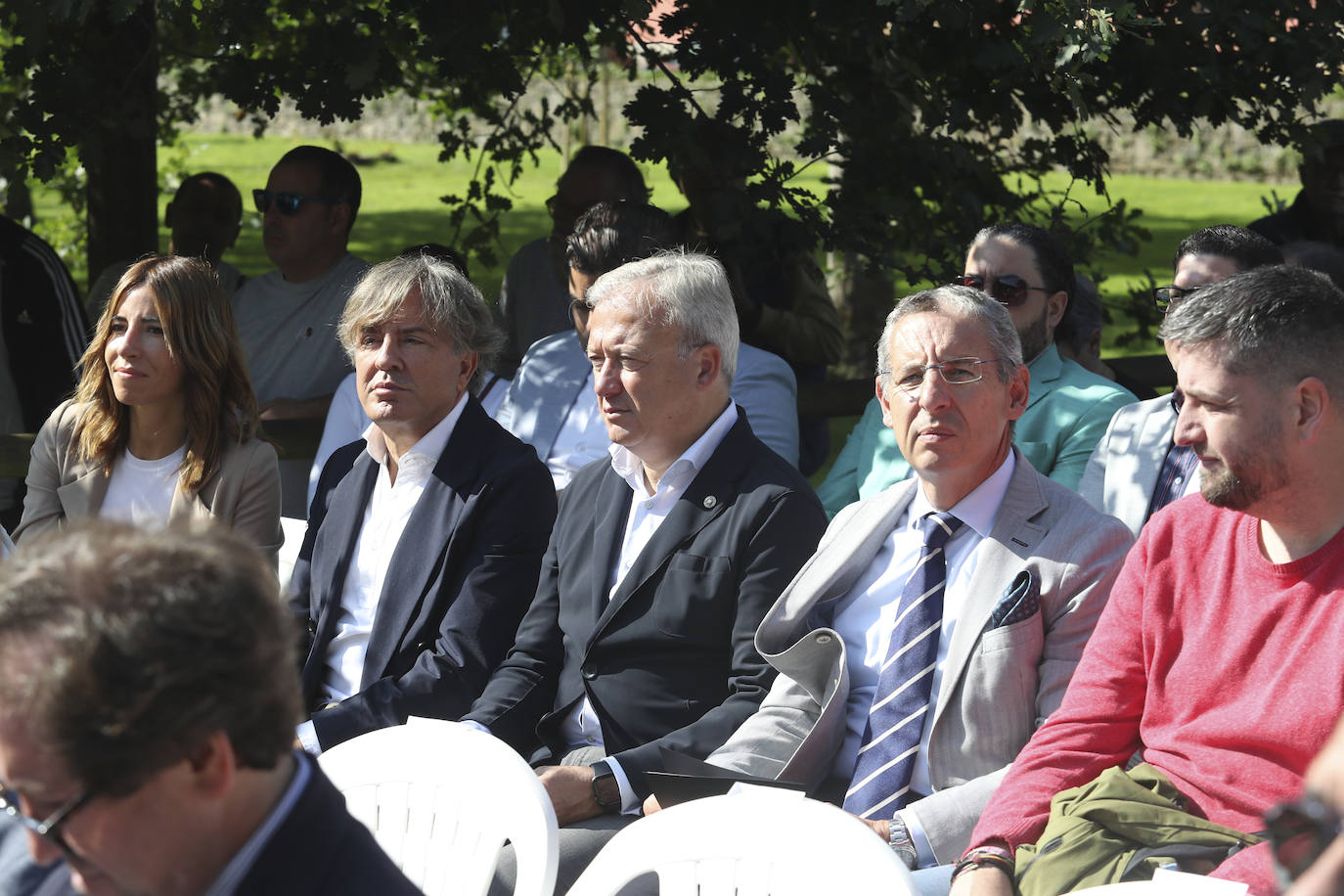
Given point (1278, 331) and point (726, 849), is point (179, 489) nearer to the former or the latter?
point (726, 849)

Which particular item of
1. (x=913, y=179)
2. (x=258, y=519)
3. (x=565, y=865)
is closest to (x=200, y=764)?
(x=565, y=865)

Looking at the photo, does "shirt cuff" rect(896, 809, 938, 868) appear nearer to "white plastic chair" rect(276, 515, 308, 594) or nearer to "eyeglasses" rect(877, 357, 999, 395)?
"eyeglasses" rect(877, 357, 999, 395)

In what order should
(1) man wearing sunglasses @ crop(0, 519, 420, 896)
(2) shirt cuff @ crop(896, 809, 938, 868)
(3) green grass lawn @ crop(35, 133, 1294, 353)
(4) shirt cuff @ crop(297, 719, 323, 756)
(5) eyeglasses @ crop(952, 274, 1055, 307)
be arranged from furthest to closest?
(3) green grass lawn @ crop(35, 133, 1294, 353) < (5) eyeglasses @ crop(952, 274, 1055, 307) < (4) shirt cuff @ crop(297, 719, 323, 756) < (2) shirt cuff @ crop(896, 809, 938, 868) < (1) man wearing sunglasses @ crop(0, 519, 420, 896)

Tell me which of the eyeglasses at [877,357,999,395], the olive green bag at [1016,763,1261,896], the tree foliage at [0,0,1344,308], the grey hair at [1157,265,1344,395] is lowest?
the olive green bag at [1016,763,1261,896]

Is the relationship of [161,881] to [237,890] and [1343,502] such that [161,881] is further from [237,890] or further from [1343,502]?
[1343,502]

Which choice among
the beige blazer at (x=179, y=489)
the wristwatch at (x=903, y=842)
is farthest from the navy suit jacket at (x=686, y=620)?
the beige blazer at (x=179, y=489)

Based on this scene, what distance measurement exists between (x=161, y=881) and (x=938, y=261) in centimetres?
433

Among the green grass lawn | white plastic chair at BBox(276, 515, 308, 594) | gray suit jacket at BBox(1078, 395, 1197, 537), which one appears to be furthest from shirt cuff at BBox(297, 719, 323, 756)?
the green grass lawn

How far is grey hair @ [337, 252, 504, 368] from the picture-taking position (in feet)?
12.1

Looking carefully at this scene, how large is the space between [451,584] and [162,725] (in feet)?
7.21

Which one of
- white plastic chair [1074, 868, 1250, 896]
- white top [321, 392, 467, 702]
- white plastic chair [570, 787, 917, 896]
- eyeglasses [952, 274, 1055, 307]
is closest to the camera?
white plastic chair [1074, 868, 1250, 896]

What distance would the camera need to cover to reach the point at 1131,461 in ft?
11.5

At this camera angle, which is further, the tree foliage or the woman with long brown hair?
the tree foliage

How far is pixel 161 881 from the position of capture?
1.42 meters
